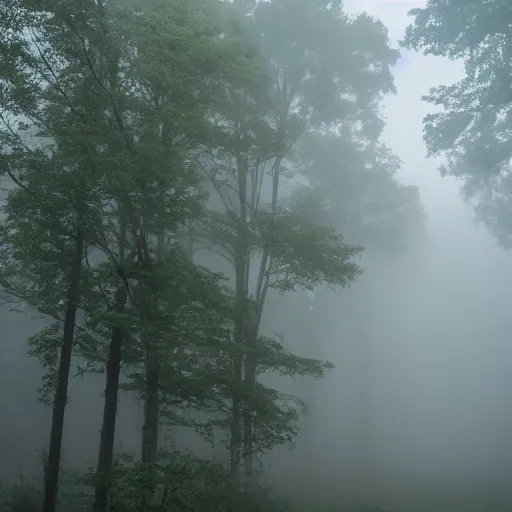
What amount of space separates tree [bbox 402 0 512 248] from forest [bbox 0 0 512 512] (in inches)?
2.3

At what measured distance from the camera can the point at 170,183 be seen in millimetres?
8609

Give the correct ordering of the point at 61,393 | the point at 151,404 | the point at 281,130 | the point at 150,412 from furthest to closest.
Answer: the point at 281,130 → the point at 61,393 → the point at 150,412 → the point at 151,404

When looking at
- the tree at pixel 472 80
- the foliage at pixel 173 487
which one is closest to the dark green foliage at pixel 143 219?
the foliage at pixel 173 487

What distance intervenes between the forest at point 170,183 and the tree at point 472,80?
6cm

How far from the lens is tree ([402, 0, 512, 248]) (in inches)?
550

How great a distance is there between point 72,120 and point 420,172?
80409 millimetres

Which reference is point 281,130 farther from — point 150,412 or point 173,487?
point 173,487

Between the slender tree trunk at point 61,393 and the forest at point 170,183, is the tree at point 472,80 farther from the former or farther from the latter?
the slender tree trunk at point 61,393

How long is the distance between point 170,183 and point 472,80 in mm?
11995

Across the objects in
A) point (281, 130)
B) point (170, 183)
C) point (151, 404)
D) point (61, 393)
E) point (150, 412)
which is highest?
point (281, 130)

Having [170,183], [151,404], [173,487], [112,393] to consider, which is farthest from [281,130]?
[173,487]

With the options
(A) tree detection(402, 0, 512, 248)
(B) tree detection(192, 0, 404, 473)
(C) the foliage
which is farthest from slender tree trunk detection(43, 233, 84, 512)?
(A) tree detection(402, 0, 512, 248)

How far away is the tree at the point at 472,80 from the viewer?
13980 mm

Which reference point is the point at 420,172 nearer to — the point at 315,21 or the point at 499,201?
the point at 499,201
